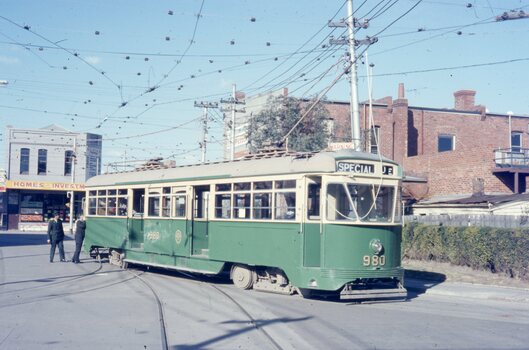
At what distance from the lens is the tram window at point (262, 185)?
557 inches

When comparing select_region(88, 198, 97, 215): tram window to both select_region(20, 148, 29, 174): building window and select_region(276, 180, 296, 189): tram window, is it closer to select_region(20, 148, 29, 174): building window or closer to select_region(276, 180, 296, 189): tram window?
select_region(276, 180, 296, 189): tram window

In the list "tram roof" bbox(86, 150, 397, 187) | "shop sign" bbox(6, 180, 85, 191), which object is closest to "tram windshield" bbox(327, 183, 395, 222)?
"tram roof" bbox(86, 150, 397, 187)

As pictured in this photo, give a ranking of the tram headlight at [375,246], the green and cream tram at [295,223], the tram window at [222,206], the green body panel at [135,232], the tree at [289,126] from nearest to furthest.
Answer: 1. the green and cream tram at [295,223]
2. the tram headlight at [375,246]
3. the tram window at [222,206]
4. the green body panel at [135,232]
5. the tree at [289,126]

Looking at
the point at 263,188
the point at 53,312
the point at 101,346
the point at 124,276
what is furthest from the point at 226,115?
the point at 101,346

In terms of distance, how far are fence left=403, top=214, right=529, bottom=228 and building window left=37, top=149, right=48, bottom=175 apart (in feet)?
125

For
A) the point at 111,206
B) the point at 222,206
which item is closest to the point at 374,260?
the point at 222,206

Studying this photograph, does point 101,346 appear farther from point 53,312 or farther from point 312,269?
point 312,269

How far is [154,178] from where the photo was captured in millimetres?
18859

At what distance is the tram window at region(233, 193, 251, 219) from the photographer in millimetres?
14766

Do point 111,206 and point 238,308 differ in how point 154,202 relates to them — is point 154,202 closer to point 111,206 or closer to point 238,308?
point 111,206

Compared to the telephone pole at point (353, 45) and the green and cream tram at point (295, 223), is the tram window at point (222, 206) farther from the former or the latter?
the telephone pole at point (353, 45)

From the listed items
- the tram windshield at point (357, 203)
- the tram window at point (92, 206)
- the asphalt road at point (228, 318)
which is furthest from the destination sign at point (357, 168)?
the tram window at point (92, 206)

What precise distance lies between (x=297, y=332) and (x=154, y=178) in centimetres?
1015

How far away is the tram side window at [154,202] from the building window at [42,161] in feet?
125
